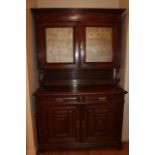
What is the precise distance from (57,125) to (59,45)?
3.74 ft

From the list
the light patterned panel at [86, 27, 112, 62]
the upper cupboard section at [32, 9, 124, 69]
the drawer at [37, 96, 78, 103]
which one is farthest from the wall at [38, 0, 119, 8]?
the drawer at [37, 96, 78, 103]

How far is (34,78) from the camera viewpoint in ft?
7.81

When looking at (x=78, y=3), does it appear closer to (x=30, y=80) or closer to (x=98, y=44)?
(x=98, y=44)

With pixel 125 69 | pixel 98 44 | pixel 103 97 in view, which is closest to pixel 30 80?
pixel 103 97

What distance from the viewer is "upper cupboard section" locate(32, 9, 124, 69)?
2.33m

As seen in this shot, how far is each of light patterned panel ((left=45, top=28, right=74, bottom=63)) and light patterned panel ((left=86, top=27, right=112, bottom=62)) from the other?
265 millimetres

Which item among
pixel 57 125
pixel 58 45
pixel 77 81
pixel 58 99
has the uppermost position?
pixel 58 45

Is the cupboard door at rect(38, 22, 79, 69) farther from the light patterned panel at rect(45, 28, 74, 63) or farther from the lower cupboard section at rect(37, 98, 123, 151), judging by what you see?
the lower cupboard section at rect(37, 98, 123, 151)

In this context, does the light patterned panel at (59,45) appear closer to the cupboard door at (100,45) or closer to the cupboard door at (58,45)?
the cupboard door at (58,45)

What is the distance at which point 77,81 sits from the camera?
258cm

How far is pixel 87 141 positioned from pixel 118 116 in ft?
1.82

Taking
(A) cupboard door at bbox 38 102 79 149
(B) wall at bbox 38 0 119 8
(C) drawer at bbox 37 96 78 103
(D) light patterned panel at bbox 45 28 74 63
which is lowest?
(A) cupboard door at bbox 38 102 79 149
